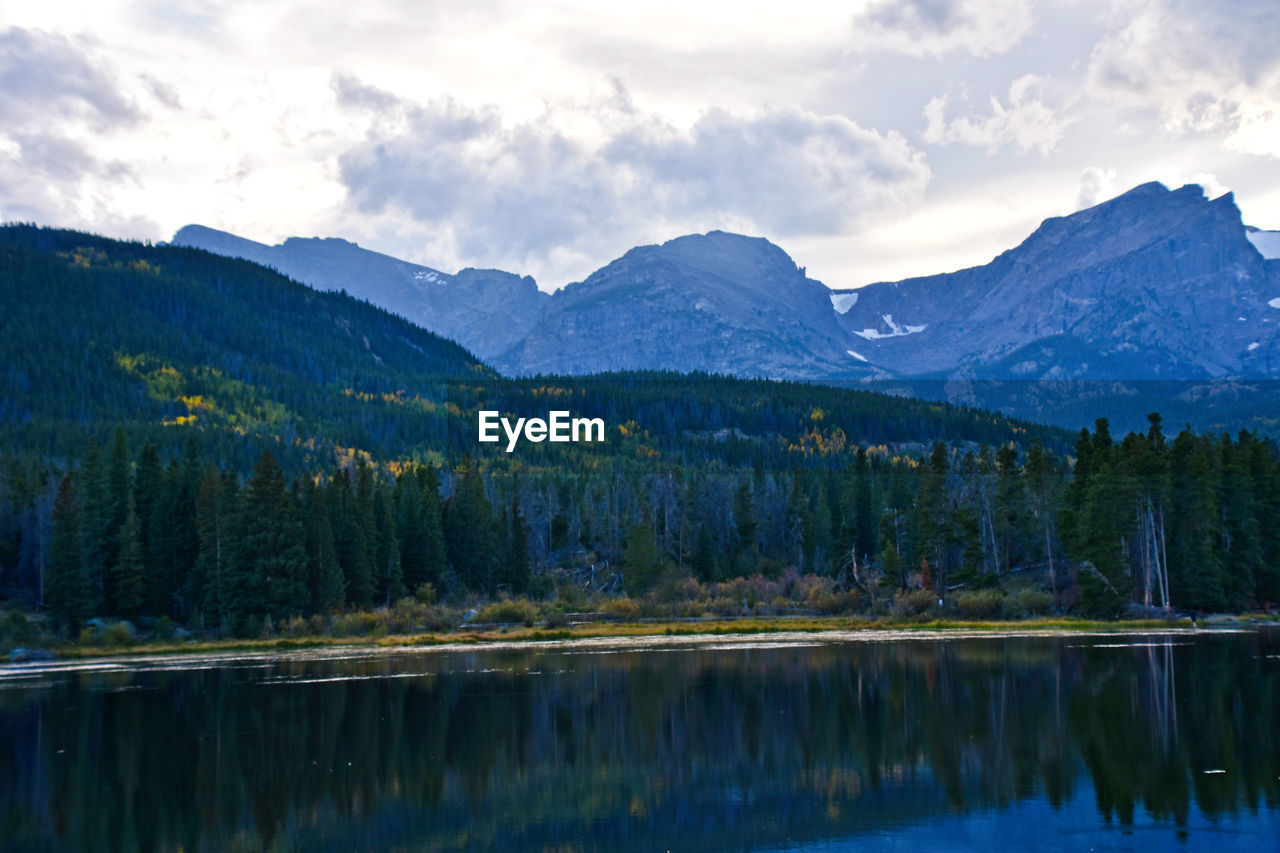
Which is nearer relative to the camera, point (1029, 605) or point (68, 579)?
point (1029, 605)

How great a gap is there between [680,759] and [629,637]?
46.3m

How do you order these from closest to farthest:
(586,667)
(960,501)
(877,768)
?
(877,768)
(586,667)
(960,501)

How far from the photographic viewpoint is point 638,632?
8206cm

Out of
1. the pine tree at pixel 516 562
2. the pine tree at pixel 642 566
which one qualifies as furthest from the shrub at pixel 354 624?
the pine tree at pixel 642 566

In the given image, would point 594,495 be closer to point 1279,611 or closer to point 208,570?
point 208,570

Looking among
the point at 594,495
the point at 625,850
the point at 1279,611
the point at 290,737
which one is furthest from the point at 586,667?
the point at 594,495

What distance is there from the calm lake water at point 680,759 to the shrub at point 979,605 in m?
28.8

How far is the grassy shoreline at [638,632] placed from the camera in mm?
74312

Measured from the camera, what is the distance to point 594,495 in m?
160

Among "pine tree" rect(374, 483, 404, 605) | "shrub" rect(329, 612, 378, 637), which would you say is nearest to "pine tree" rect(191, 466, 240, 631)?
"shrub" rect(329, 612, 378, 637)

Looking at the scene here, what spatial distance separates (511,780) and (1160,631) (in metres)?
51.8

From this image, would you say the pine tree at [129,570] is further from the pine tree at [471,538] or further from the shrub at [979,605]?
the shrub at [979,605]

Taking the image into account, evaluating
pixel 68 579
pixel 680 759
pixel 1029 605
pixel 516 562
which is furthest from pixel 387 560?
pixel 680 759

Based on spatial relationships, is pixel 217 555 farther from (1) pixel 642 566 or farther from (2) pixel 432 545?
(1) pixel 642 566
